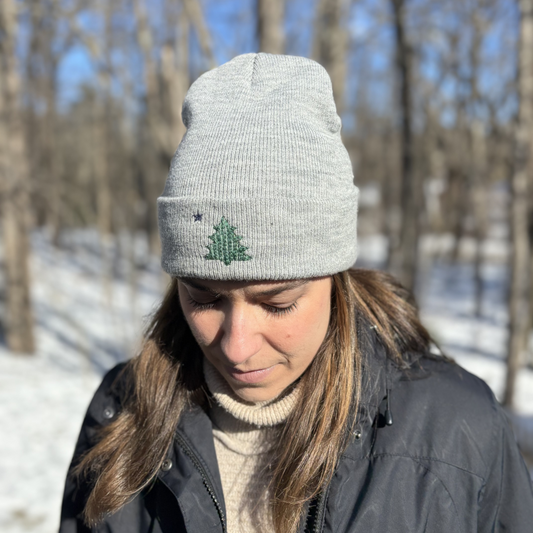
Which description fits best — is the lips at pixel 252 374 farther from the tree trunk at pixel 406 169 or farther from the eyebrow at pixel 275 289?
the tree trunk at pixel 406 169

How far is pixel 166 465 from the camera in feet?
4.61

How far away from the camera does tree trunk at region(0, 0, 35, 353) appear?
727cm

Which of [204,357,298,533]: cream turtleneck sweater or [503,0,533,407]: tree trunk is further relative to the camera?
[503,0,533,407]: tree trunk

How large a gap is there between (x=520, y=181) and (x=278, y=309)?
211 inches

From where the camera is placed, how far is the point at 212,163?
119 centimetres

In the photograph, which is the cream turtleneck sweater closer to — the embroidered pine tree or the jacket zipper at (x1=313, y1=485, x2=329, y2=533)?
the jacket zipper at (x1=313, y1=485, x2=329, y2=533)

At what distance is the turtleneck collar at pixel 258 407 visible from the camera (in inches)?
53.9

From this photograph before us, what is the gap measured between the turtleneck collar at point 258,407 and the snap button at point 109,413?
0.38 metres

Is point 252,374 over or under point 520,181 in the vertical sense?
under

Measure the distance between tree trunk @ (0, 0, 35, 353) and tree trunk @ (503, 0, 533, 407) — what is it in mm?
6168

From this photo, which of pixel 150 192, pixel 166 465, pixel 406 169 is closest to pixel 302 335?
pixel 166 465

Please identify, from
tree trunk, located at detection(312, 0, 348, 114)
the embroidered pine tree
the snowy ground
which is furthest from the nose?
tree trunk, located at detection(312, 0, 348, 114)

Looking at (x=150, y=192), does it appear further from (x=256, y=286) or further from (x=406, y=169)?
(x=256, y=286)

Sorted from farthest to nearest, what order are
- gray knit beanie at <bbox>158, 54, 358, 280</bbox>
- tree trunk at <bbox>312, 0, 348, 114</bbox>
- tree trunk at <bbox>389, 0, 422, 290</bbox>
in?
tree trunk at <bbox>312, 0, 348, 114</bbox> → tree trunk at <bbox>389, 0, 422, 290</bbox> → gray knit beanie at <bbox>158, 54, 358, 280</bbox>
